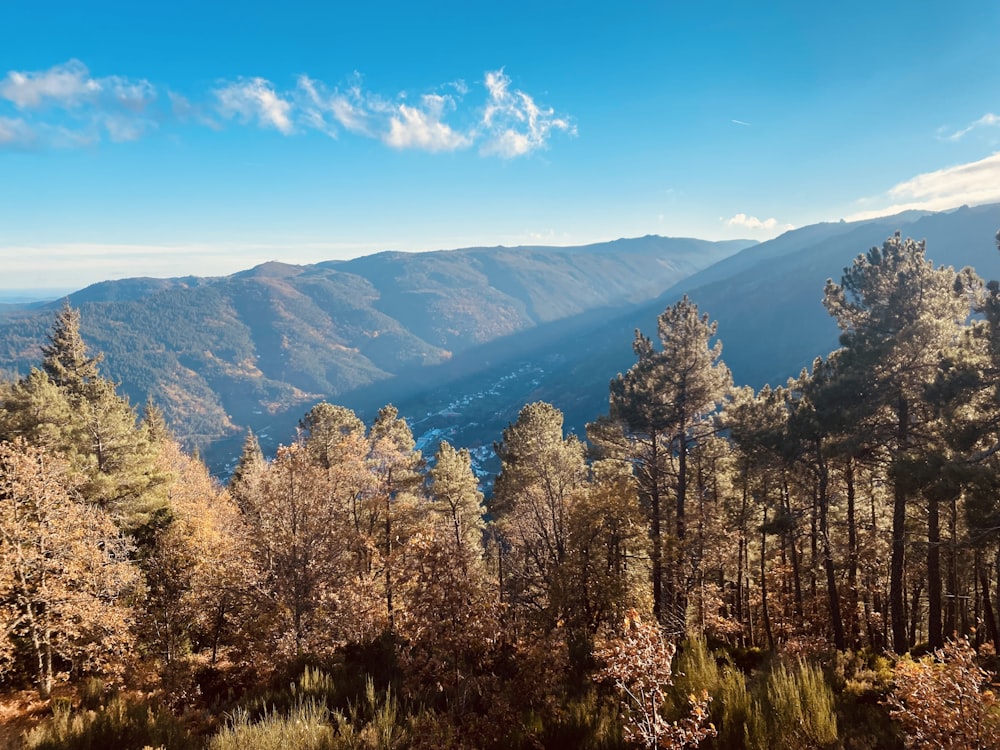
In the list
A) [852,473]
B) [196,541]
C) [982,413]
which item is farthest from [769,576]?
[196,541]

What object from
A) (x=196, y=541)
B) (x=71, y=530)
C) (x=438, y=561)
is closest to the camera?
(x=438, y=561)

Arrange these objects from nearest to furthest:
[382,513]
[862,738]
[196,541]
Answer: [862,738] → [196,541] → [382,513]

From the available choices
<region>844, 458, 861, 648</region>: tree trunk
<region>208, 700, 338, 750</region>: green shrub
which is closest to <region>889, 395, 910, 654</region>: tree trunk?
<region>844, 458, 861, 648</region>: tree trunk

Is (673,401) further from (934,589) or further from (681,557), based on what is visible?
(934,589)

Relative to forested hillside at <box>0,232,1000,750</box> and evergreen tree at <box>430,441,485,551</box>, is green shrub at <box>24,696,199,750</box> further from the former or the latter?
evergreen tree at <box>430,441,485,551</box>

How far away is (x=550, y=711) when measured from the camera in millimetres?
7699

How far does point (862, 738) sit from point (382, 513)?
2075 cm

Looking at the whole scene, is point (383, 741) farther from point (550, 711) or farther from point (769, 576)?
point (769, 576)

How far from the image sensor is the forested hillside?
6879 mm

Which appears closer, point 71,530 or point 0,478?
point 0,478

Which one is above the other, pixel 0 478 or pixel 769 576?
pixel 0 478

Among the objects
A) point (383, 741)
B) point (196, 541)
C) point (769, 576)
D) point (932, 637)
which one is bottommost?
point (769, 576)

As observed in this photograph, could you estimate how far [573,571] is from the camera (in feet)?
52.4

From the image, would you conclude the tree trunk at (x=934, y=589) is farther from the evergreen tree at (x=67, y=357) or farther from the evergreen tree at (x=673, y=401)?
the evergreen tree at (x=67, y=357)
